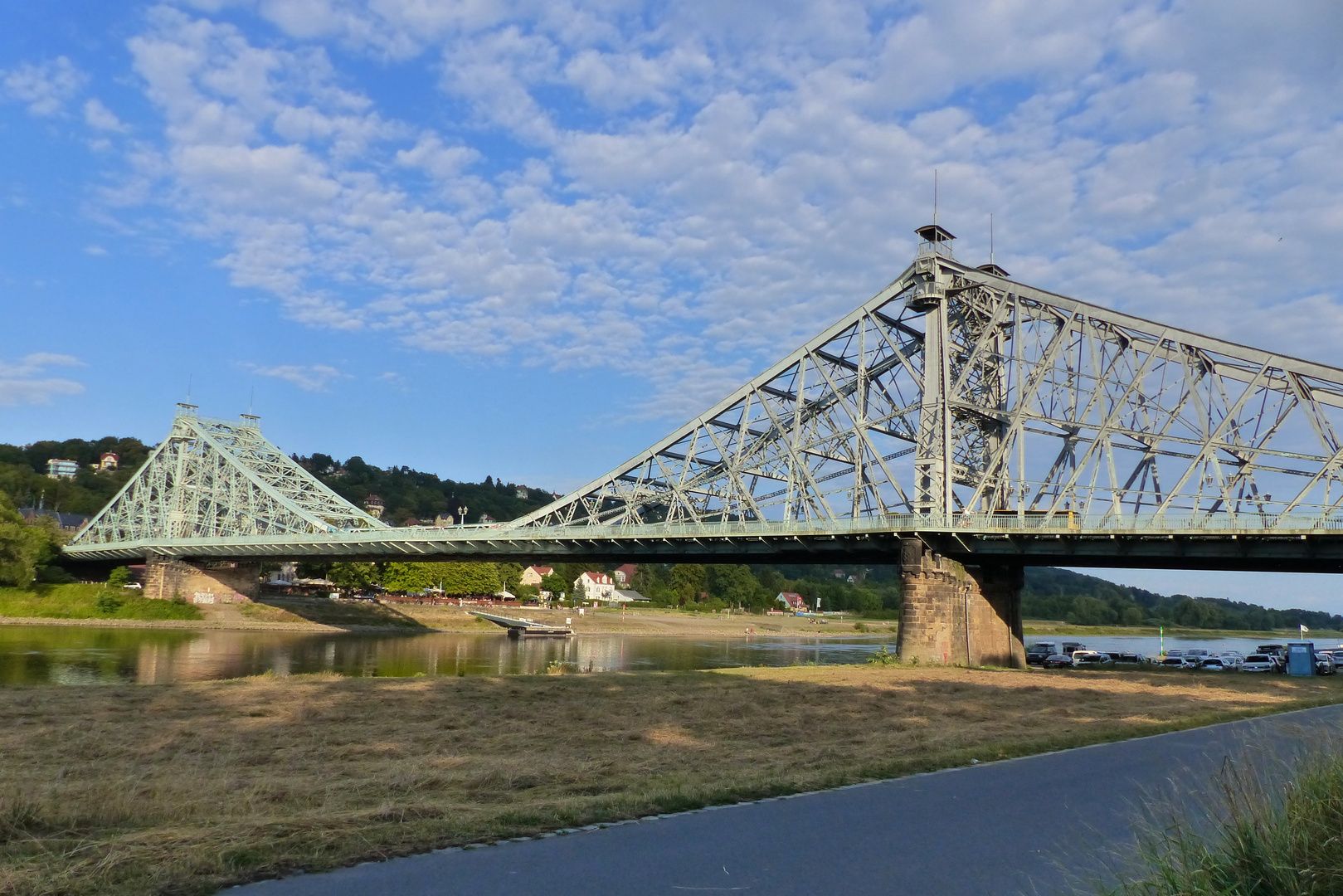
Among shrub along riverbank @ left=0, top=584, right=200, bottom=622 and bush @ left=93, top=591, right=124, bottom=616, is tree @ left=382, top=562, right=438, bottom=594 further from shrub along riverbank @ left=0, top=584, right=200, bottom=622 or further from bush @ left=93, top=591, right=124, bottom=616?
bush @ left=93, top=591, right=124, bottom=616

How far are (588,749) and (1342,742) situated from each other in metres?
9.55

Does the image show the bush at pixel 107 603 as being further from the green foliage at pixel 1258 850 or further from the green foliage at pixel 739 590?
the green foliage at pixel 1258 850

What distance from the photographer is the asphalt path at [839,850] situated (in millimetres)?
6312

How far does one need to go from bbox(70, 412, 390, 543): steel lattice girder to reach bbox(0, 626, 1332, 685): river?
16.6 meters

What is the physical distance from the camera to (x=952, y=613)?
3994 cm

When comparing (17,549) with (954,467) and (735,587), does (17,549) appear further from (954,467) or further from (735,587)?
(735,587)

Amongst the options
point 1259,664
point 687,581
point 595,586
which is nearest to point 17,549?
point 595,586

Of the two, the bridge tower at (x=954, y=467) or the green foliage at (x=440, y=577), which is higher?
the bridge tower at (x=954, y=467)

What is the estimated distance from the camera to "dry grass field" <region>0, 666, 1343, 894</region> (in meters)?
7.02

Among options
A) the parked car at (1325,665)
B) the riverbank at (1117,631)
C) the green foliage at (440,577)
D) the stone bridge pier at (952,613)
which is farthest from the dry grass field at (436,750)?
the riverbank at (1117,631)

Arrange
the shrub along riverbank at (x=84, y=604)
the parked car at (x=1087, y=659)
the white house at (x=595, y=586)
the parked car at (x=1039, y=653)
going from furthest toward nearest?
the white house at (x=595, y=586) < the shrub along riverbank at (x=84, y=604) < the parked car at (x=1039, y=653) < the parked car at (x=1087, y=659)

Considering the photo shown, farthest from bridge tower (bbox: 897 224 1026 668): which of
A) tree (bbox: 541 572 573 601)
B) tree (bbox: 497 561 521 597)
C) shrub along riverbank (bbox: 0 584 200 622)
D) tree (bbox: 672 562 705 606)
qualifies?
tree (bbox: 672 562 705 606)

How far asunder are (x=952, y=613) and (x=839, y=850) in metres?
34.5

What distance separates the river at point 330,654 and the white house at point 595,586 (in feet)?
202
